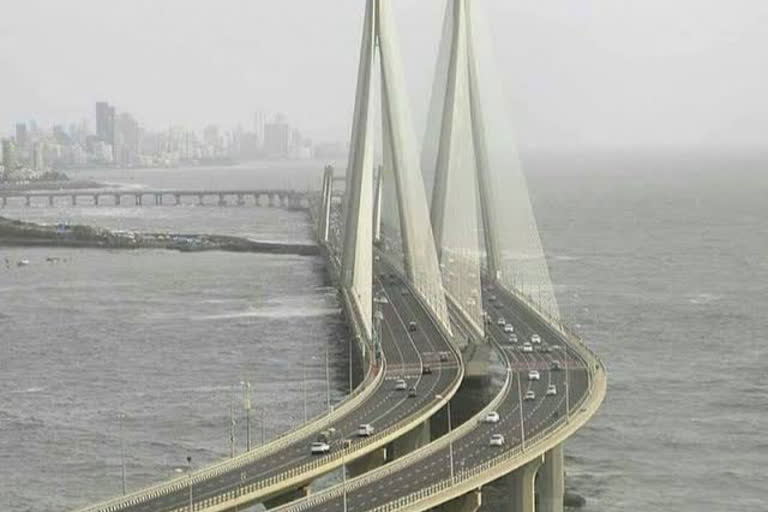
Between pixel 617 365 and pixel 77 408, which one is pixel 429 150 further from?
pixel 77 408

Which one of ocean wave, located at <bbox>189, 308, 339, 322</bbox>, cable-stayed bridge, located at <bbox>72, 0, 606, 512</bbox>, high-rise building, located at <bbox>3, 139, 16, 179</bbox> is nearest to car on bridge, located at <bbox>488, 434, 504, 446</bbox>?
cable-stayed bridge, located at <bbox>72, 0, 606, 512</bbox>

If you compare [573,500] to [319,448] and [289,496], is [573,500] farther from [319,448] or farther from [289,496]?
[289,496]

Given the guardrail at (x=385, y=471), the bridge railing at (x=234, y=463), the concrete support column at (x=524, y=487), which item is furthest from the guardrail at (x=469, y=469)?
the bridge railing at (x=234, y=463)

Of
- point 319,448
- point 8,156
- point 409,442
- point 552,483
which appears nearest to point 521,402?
point 409,442

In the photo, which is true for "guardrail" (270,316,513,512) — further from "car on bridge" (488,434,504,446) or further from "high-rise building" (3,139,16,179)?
"high-rise building" (3,139,16,179)

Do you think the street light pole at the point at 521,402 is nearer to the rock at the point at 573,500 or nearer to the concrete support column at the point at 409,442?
the rock at the point at 573,500

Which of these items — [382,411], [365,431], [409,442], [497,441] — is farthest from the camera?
[382,411]
